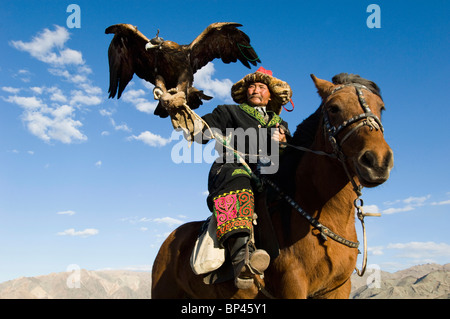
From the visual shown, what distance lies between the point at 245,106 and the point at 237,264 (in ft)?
8.30

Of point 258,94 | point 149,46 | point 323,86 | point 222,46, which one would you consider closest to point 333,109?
point 323,86

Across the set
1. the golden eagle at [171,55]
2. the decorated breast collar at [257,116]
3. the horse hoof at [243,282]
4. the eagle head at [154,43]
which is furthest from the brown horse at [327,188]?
the eagle head at [154,43]

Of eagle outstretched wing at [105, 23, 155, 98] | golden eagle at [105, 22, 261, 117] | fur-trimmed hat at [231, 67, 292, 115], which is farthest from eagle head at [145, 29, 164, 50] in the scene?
fur-trimmed hat at [231, 67, 292, 115]

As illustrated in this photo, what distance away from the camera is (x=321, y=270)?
4254mm

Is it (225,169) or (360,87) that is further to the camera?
(225,169)

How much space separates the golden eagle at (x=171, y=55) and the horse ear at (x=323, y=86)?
258 centimetres

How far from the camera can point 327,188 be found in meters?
4.44

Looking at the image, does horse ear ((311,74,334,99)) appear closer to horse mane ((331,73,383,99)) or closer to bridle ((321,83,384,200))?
horse mane ((331,73,383,99))

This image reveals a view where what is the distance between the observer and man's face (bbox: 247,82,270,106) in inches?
235

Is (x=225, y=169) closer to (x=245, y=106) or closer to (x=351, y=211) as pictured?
(x=245, y=106)

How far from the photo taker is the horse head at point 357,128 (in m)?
3.62

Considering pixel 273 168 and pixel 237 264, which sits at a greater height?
pixel 273 168

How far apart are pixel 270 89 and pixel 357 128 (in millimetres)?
2492
